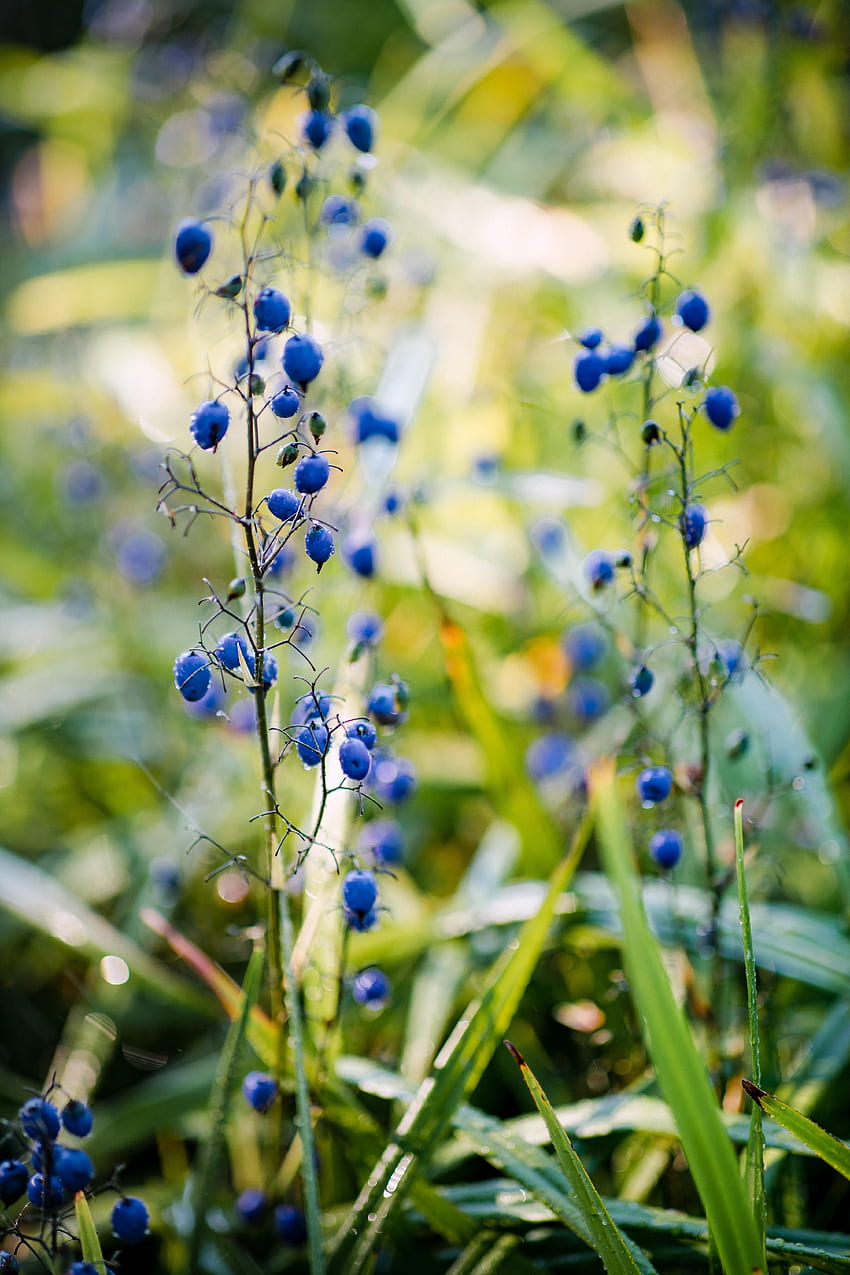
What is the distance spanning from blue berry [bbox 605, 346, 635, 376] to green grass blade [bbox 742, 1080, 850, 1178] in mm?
954

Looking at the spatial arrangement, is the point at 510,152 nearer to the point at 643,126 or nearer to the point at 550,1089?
the point at 643,126

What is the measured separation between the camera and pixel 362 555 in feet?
5.02

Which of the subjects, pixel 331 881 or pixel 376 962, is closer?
pixel 331 881

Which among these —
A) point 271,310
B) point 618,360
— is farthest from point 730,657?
point 271,310

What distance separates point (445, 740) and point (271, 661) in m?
1.27

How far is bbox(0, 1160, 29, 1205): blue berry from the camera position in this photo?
107cm

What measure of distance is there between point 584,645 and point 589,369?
916 mm

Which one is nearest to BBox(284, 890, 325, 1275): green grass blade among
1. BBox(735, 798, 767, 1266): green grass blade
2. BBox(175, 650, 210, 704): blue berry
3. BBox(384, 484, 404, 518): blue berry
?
BBox(175, 650, 210, 704): blue berry

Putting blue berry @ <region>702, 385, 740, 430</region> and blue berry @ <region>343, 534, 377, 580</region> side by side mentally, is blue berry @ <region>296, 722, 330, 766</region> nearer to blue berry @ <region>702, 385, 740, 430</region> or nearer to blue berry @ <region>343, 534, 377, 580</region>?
blue berry @ <region>343, 534, 377, 580</region>

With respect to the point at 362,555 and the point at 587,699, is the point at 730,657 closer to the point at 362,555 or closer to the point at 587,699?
the point at 362,555

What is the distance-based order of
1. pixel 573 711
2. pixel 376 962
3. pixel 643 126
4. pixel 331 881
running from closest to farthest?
pixel 331 881
pixel 376 962
pixel 573 711
pixel 643 126

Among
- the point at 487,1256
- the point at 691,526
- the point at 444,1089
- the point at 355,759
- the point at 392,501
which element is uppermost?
the point at 392,501

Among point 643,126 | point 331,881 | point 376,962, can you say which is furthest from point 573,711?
point 643,126

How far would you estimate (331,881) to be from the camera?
1.38 m
